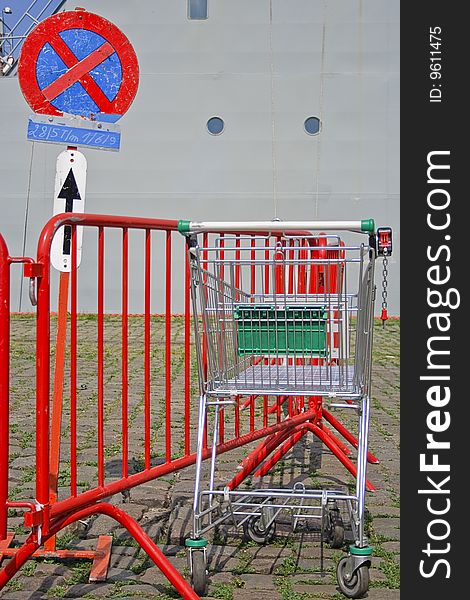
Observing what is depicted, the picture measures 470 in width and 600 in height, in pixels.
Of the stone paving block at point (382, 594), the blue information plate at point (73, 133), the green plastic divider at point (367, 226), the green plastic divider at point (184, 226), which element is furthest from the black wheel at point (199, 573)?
the blue information plate at point (73, 133)

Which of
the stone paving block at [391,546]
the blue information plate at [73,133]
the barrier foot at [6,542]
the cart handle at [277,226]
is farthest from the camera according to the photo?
the stone paving block at [391,546]

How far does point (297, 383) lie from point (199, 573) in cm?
92

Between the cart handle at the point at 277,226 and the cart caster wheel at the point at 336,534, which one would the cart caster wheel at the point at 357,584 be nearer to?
the cart caster wheel at the point at 336,534

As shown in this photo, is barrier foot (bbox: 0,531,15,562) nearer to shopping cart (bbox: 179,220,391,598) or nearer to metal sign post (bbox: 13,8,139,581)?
metal sign post (bbox: 13,8,139,581)

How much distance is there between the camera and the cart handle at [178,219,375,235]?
11.7ft

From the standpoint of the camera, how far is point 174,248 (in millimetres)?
16516

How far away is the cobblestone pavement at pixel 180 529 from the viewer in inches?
149

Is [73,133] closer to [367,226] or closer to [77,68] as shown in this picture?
[77,68]

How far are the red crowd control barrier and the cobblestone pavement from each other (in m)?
0.05

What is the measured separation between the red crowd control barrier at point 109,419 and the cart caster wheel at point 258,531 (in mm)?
218

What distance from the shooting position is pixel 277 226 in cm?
371

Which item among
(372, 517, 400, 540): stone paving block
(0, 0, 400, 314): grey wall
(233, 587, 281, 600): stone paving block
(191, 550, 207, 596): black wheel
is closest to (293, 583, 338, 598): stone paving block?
(233, 587, 281, 600): stone paving block

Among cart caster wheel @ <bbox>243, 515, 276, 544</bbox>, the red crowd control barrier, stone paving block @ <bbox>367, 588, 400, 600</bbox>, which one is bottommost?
stone paving block @ <bbox>367, 588, 400, 600</bbox>

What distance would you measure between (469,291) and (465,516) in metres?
1.02
